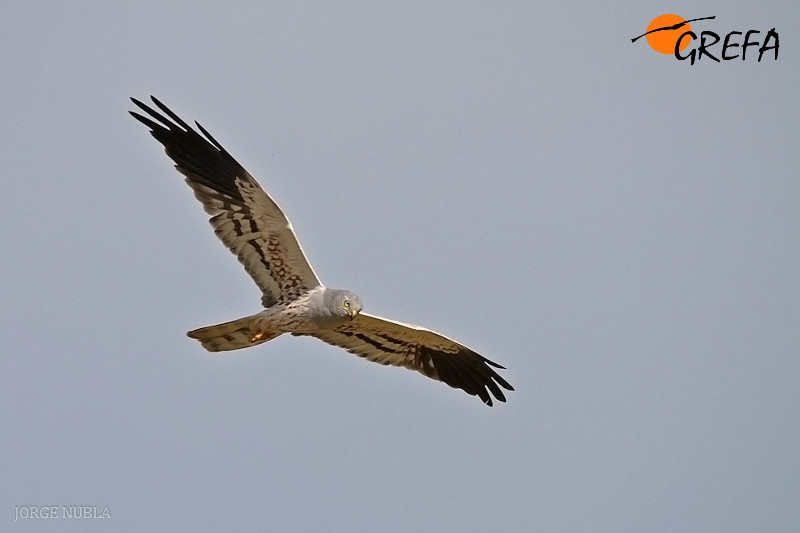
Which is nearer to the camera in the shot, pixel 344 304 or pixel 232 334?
pixel 344 304

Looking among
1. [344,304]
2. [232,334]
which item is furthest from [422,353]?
[232,334]

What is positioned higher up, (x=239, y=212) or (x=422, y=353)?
(x=239, y=212)

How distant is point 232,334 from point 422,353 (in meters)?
2.98

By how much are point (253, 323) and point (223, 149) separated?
6.75ft

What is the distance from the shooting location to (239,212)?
14633mm

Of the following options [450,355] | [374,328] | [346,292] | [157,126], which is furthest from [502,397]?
[157,126]

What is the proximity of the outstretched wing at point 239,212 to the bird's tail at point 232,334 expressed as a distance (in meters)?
0.43

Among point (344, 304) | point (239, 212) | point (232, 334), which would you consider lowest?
point (232, 334)

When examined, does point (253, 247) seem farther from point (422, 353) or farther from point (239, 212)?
point (422, 353)

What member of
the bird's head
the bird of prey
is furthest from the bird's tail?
the bird's head

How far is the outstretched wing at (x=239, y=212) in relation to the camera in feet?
47.7

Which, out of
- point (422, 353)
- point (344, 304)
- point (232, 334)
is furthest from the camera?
point (422, 353)

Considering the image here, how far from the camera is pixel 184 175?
1470 centimetres

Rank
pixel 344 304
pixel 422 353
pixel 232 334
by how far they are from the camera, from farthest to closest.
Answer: pixel 422 353 < pixel 232 334 < pixel 344 304
